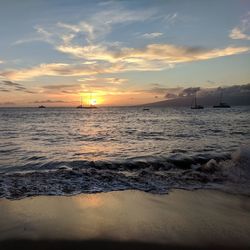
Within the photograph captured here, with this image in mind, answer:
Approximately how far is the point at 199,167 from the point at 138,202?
16.9ft

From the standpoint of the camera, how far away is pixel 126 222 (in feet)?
19.6

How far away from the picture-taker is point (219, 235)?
541 centimetres

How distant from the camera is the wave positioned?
28.0ft

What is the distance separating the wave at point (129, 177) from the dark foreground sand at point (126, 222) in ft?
2.34

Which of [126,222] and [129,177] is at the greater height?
[126,222]

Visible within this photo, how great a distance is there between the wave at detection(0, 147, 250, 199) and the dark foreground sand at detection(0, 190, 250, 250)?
0.71m

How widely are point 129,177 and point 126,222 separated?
4138 mm

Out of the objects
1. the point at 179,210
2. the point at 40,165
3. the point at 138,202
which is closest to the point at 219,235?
the point at 179,210

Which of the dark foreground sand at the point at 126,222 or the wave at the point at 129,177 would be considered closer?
the dark foreground sand at the point at 126,222

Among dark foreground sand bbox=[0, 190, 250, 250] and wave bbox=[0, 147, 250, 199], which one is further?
wave bbox=[0, 147, 250, 199]

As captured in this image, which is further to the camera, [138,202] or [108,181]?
[108,181]

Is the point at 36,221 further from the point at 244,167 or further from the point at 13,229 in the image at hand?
the point at 244,167

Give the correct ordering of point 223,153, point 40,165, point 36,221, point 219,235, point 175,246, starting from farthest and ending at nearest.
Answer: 1. point 223,153
2. point 40,165
3. point 36,221
4. point 219,235
5. point 175,246

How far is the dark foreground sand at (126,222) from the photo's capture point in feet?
16.8
